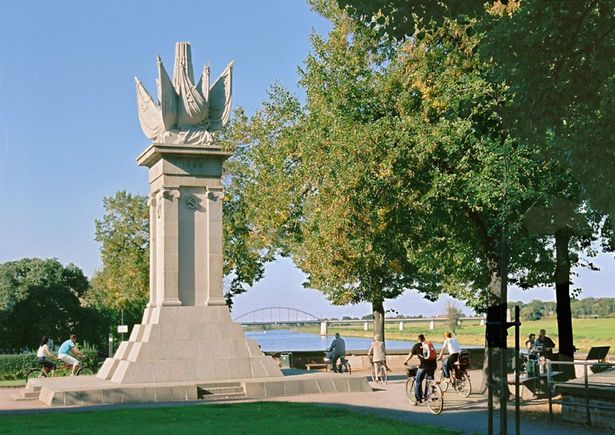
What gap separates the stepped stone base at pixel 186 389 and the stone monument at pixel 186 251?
3.12 ft

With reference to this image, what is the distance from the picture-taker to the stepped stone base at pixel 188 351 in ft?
84.2

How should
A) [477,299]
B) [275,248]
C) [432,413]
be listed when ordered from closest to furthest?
[432,413], [477,299], [275,248]

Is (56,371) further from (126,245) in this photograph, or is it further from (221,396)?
(126,245)

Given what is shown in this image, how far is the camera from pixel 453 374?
25703 mm

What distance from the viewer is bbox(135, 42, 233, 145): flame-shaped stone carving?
2800 cm

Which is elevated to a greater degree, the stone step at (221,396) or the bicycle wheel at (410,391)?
the bicycle wheel at (410,391)

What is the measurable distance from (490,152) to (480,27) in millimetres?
7977

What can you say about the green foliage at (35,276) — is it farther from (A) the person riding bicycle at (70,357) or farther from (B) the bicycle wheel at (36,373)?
(A) the person riding bicycle at (70,357)

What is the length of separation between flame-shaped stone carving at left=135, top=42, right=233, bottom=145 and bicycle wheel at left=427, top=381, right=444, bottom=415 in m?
11.0

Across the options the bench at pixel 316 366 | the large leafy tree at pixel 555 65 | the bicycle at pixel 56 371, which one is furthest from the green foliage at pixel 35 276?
the large leafy tree at pixel 555 65

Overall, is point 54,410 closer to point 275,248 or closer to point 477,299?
point 477,299

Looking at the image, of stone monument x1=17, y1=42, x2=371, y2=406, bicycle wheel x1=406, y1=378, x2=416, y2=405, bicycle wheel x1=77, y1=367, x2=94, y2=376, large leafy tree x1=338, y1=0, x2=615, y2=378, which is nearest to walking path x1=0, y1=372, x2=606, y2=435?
bicycle wheel x1=406, y1=378, x2=416, y2=405

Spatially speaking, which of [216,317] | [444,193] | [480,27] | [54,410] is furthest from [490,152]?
[54,410]

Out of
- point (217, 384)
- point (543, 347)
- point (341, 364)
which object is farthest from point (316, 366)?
→ point (217, 384)
